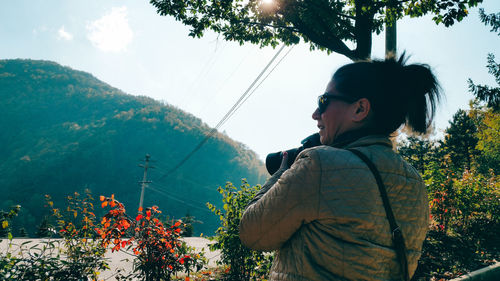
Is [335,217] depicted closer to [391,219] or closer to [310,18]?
[391,219]

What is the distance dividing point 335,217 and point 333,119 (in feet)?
1.59

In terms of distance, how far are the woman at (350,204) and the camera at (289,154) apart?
0.13 m

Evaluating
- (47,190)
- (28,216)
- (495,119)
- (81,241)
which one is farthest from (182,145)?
(81,241)

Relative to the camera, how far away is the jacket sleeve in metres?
0.92

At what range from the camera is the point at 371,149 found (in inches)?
39.7

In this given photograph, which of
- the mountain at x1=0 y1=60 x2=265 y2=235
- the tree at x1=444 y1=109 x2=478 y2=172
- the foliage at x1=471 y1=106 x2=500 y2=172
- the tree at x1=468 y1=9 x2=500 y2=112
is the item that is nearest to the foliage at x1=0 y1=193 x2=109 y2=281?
the tree at x1=468 y1=9 x2=500 y2=112

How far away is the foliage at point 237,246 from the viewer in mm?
3840

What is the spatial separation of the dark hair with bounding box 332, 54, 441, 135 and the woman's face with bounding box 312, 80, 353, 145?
0.04 meters

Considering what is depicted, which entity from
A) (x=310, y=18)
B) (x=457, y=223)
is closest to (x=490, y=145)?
(x=457, y=223)

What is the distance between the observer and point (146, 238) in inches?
124

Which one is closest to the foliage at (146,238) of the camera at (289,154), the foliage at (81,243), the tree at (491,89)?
the foliage at (81,243)

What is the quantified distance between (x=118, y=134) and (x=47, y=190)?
24310 millimetres

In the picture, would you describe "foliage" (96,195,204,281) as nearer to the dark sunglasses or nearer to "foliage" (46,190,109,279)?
"foliage" (46,190,109,279)

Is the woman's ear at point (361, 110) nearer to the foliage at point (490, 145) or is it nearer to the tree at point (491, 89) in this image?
the tree at point (491, 89)
